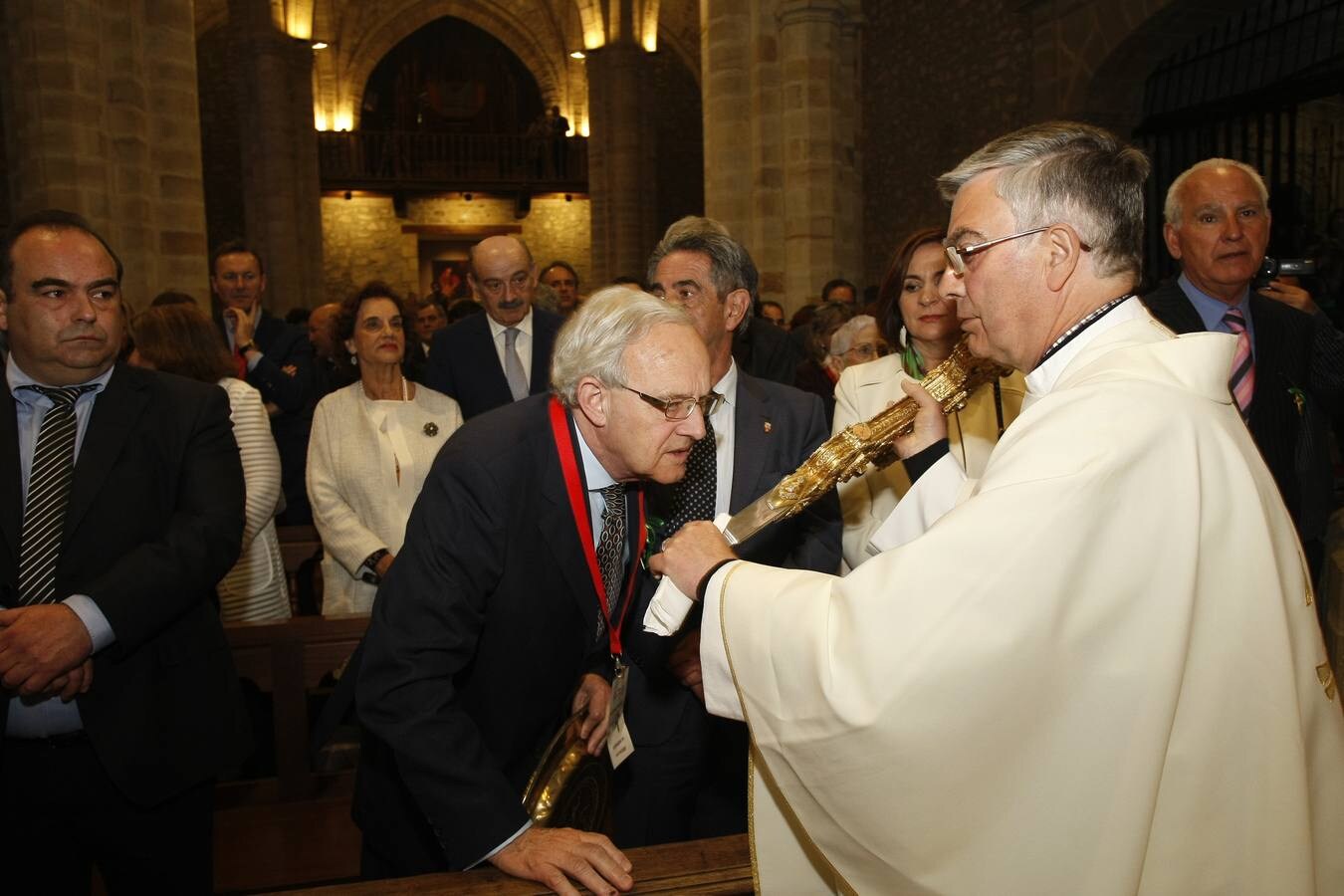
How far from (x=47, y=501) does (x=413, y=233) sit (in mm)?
21487

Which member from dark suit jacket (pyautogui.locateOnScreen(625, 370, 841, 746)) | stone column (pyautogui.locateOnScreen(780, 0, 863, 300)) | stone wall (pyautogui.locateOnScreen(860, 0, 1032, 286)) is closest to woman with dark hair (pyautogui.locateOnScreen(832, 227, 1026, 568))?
dark suit jacket (pyautogui.locateOnScreen(625, 370, 841, 746))

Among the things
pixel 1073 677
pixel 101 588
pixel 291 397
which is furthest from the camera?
pixel 291 397

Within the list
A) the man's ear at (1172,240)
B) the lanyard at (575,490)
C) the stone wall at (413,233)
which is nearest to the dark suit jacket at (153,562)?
the lanyard at (575,490)

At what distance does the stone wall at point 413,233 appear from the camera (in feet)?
73.4

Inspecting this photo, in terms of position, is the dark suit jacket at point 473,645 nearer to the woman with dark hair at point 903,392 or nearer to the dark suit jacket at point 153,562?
the dark suit jacket at point 153,562

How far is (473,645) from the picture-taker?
196cm

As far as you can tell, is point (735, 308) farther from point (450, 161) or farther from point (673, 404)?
point (450, 161)

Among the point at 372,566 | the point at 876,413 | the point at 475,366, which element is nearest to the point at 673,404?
the point at 876,413

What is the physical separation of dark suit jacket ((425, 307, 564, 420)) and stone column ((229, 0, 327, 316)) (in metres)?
13.1

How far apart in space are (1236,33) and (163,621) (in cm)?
1106

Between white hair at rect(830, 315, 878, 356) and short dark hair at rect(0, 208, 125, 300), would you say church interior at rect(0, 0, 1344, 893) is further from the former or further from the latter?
white hair at rect(830, 315, 878, 356)

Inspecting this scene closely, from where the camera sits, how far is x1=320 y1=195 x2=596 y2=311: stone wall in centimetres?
2236

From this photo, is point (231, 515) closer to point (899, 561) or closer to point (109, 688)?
point (109, 688)

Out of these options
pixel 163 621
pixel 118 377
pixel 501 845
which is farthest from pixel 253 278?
pixel 501 845
